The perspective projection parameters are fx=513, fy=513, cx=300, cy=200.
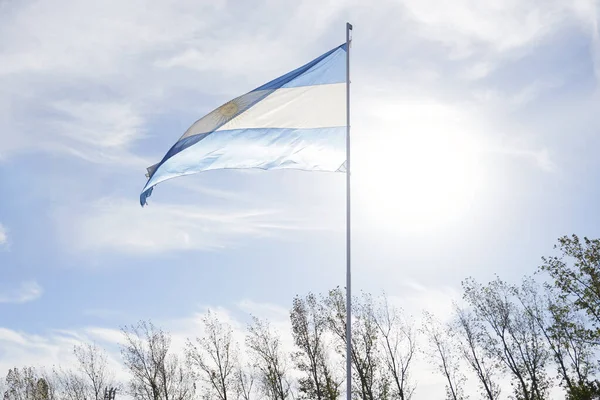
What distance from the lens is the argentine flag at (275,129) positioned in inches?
467

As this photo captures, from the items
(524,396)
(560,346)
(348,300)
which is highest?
(560,346)

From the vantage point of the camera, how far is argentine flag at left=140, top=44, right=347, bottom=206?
11.9 m

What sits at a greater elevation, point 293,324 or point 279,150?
point 293,324

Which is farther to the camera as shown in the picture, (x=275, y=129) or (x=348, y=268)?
(x=275, y=129)

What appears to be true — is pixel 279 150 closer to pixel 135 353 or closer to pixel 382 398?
pixel 382 398

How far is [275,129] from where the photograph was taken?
39.4 feet

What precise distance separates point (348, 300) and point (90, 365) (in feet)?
156

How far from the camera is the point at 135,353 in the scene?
46.7 meters

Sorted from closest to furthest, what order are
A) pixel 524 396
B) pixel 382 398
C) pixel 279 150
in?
pixel 279 150 < pixel 524 396 < pixel 382 398

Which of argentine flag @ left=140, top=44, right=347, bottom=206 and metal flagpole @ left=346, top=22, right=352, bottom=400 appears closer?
metal flagpole @ left=346, top=22, right=352, bottom=400

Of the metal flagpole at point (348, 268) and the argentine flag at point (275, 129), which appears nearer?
the metal flagpole at point (348, 268)

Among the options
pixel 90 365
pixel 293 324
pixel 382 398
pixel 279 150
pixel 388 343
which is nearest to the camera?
pixel 279 150

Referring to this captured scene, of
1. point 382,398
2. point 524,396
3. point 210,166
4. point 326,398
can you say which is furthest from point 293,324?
point 210,166

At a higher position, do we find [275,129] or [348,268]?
[275,129]
